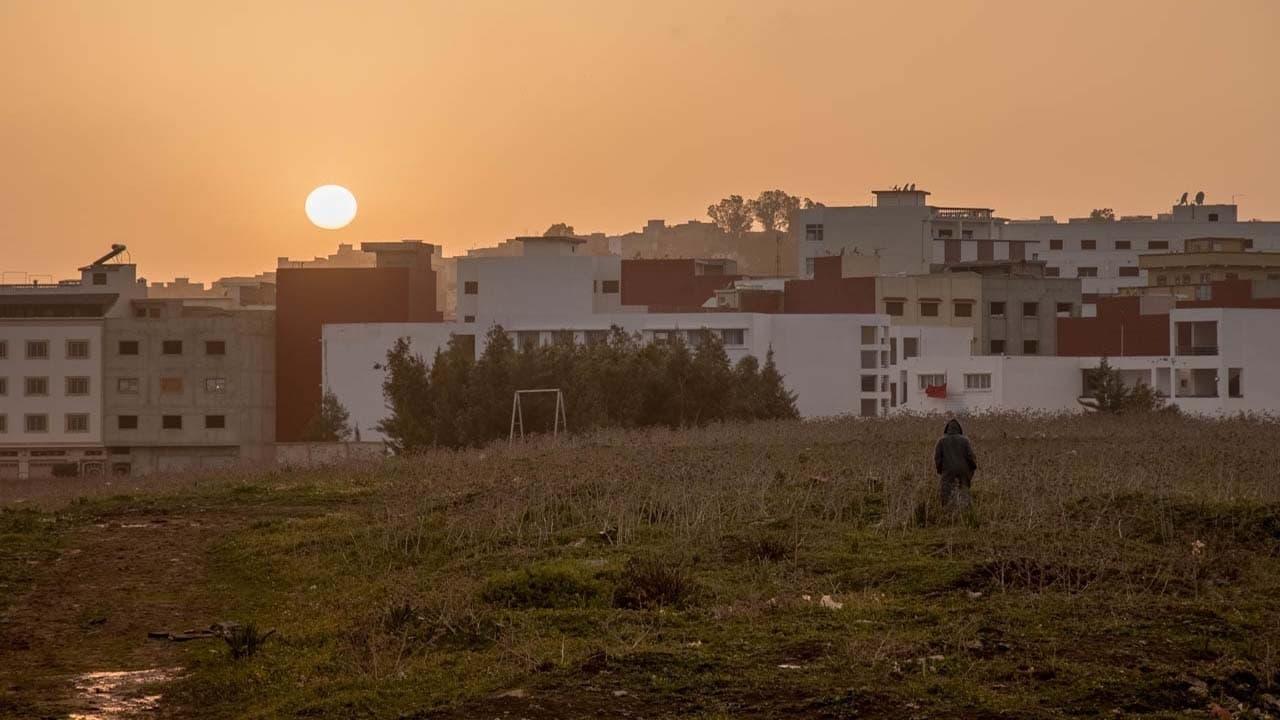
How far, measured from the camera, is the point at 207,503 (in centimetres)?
3030

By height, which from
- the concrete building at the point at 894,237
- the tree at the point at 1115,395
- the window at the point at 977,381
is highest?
the concrete building at the point at 894,237

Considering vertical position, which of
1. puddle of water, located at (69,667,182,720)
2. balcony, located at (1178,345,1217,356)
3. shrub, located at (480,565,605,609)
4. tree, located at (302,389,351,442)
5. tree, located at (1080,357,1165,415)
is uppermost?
balcony, located at (1178,345,1217,356)

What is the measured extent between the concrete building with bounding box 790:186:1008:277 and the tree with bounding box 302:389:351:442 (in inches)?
1768

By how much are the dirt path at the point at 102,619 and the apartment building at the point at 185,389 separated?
7855cm

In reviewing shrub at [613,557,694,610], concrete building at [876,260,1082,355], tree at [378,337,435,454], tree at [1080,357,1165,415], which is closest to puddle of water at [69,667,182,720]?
shrub at [613,557,694,610]

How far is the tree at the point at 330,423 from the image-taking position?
91.2m

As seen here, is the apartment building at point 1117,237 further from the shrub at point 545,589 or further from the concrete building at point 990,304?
the shrub at point 545,589

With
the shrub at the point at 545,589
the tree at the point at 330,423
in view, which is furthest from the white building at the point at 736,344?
the shrub at the point at 545,589

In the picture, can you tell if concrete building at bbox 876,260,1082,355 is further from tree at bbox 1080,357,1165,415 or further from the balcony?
tree at bbox 1080,357,1165,415

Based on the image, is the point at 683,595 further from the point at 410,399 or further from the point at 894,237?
the point at 894,237

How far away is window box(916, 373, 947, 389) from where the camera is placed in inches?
3561

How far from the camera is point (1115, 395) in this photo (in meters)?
73.2

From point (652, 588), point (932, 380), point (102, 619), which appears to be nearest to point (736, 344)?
point (932, 380)

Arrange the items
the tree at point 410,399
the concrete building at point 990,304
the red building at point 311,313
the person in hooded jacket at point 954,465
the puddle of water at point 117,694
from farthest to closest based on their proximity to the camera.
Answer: the concrete building at point 990,304 < the red building at point 311,313 < the tree at point 410,399 < the person in hooded jacket at point 954,465 < the puddle of water at point 117,694
